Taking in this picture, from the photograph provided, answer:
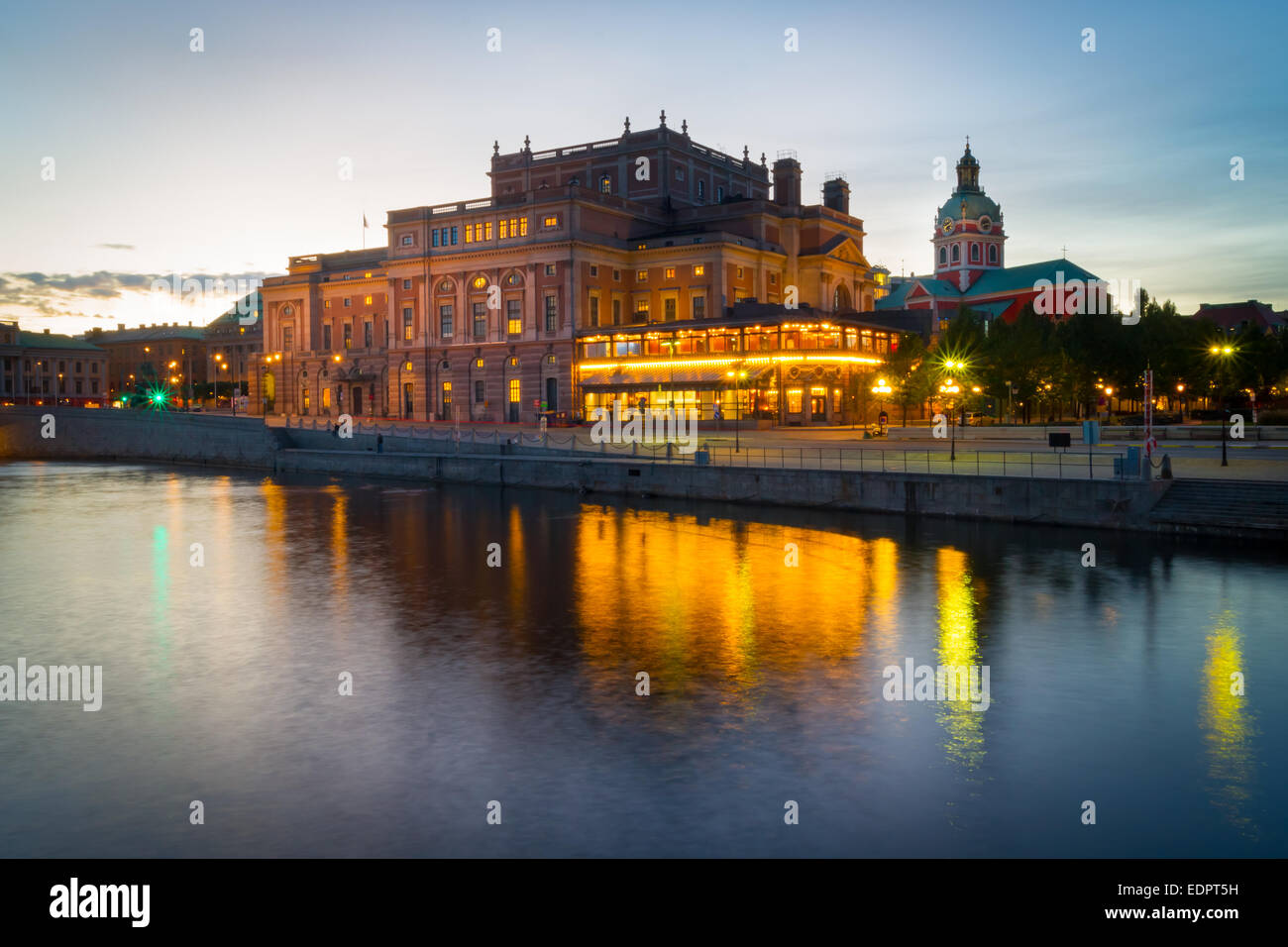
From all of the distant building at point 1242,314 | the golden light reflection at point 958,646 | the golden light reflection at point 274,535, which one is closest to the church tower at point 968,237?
the distant building at point 1242,314

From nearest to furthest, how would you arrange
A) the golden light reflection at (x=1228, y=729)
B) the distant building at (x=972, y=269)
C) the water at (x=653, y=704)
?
the water at (x=653, y=704) → the golden light reflection at (x=1228, y=729) → the distant building at (x=972, y=269)

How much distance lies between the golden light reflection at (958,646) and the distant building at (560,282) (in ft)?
202

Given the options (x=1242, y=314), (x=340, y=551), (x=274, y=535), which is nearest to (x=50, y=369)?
(x=274, y=535)

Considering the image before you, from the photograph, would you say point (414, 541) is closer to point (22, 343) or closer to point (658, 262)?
point (658, 262)

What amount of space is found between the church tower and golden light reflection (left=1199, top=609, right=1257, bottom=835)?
562 ft

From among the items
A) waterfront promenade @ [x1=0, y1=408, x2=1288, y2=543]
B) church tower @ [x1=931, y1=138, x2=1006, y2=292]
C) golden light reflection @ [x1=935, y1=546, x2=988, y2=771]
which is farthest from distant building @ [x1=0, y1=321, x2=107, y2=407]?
golden light reflection @ [x1=935, y1=546, x2=988, y2=771]

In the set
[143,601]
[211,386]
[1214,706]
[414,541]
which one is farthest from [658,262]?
[211,386]

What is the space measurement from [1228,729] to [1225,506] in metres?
23.2

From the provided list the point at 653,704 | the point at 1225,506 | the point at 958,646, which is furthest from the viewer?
the point at 1225,506

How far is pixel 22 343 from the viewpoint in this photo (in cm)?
18138

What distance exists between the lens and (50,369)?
608 feet

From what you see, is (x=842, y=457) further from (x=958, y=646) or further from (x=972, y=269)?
→ (x=972, y=269)

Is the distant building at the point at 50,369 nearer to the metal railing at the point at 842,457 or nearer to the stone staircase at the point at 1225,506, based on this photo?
the metal railing at the point at 842,457

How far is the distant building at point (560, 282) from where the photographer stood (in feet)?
339
